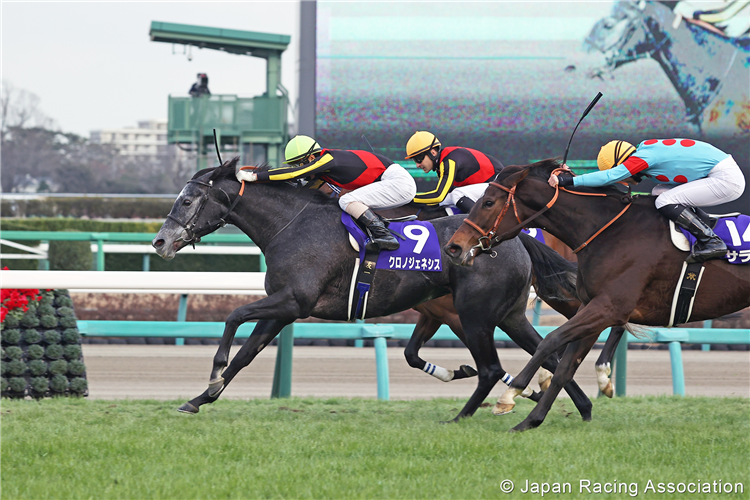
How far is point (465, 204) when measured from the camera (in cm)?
546

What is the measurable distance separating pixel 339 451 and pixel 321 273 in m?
1.16

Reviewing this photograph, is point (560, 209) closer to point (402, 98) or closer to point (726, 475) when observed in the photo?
point (726, 475)

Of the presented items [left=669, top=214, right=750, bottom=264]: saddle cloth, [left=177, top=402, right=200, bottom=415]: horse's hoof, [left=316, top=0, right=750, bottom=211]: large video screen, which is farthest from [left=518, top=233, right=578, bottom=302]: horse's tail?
[left=316, top=0, right=750, bottom=211]: large video screen

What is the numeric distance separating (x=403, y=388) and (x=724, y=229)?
10.1 feet

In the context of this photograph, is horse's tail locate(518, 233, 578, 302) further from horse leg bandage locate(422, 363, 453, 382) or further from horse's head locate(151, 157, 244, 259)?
horse's head locate(151, 157, 244, 259)

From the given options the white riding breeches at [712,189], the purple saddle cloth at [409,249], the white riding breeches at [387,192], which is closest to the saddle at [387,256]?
the purple saddle cloth at [409,249]

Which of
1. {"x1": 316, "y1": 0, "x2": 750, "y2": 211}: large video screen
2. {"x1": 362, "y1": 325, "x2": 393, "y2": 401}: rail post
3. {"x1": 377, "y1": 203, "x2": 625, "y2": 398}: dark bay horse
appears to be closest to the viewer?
{"x1": 377, "y1": 203, "x2": 625, "y2": 398}: dark bay horse

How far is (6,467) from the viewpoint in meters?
3.66

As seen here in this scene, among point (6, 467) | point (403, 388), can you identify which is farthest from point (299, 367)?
point (6, 467)

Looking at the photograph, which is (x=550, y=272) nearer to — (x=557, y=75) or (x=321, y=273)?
(x=321, y=273)

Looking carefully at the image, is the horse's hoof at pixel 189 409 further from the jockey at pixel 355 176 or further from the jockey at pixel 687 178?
the jockey at pixel 687 178

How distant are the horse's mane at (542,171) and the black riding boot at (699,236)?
0.34 m

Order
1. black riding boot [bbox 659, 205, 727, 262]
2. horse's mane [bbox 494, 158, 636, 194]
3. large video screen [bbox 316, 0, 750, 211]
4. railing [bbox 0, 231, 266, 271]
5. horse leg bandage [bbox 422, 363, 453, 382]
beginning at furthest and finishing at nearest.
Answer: railing [bbox 0, 231, 266, 271] < large video screen [bbox 316, 0, 750, 211] < horse leg bandage [bbox 422, 363, 453, 382] < horse's mane [bbox 494, 158, 636, 194] < black riding boot [bbox 659, 205, 727, 262]

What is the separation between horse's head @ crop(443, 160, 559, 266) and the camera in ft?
14.8
